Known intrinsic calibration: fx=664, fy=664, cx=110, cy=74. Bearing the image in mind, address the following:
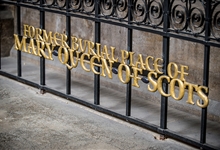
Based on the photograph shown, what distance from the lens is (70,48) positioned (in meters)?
10.7

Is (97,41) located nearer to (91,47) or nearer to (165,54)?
(91,47)

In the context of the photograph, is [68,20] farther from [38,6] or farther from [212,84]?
[212,84]

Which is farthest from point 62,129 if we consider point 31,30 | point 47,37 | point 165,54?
point 31,30

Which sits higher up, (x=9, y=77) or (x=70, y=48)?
(x=70, y=48)

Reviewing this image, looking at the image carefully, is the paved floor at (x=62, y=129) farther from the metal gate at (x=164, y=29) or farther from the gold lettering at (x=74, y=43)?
the gold lettering at (x=74, y=43)

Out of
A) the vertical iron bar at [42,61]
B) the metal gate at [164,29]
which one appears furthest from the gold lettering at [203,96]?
the vertical iron bar at [42,61]

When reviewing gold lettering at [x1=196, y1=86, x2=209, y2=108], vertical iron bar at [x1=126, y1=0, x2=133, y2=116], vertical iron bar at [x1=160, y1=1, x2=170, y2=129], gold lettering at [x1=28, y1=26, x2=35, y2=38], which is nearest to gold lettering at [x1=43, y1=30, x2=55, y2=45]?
gold lettering at [x1=28, y1=26, x2=35, y2=38]

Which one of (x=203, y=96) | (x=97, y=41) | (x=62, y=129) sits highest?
(x=97, y=41)

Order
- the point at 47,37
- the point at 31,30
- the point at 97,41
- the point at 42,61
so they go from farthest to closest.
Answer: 1. the point at 31,30
2. the point at 42,61
3. the point at 47,37
4. the point at 97,41

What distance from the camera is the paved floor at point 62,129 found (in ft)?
29.1

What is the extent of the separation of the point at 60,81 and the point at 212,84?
10.5 ft

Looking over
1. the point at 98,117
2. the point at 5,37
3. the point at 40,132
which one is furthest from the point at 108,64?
the point at 5,37

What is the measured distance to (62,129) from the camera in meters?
9.45

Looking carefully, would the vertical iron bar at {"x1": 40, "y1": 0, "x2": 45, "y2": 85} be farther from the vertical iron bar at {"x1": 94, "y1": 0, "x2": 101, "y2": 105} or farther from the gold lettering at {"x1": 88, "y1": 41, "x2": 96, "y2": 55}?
the vertical iron bar at {"x1": 94, "y1": 0, "x2": 101, "y2": 105}
